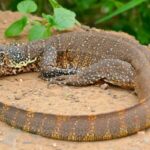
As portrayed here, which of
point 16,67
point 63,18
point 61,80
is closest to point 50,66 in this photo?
point 61,80

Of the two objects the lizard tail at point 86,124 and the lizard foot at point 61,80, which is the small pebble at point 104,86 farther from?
the lizard tail at point 86,124

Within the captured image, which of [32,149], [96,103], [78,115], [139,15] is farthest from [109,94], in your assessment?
[139,15]

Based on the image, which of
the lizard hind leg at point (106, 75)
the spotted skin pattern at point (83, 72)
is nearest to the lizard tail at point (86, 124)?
the spotted skin pattern at point (83, 72)

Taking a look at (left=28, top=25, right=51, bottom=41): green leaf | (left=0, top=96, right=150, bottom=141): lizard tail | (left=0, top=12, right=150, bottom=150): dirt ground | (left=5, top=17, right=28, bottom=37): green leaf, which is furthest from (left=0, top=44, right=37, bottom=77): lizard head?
(left=0, top=96, right=150, bottom=141): lizard tail

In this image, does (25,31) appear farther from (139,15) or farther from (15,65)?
(139,15)

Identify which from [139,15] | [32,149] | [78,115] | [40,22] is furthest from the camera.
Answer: [139,15]

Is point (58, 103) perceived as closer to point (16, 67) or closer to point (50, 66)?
point (50, 66)
